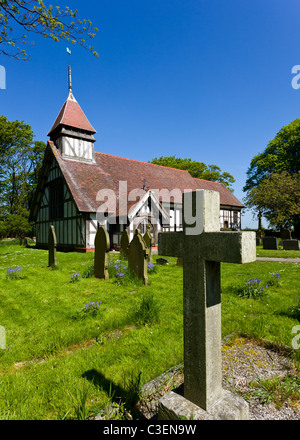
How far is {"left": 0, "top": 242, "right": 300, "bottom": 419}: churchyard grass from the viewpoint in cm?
223

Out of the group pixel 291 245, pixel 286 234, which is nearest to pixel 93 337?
pixel 291 245

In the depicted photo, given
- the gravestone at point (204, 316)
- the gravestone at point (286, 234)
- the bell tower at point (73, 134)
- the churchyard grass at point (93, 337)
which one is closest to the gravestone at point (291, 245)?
the gravestone at point (286, 234)

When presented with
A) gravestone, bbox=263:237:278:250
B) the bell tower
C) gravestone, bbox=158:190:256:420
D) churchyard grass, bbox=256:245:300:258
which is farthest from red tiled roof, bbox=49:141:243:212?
gravestone, bbox=158:190:256:420

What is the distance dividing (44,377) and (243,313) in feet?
11.1

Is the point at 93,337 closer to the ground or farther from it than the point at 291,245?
closer to the ground

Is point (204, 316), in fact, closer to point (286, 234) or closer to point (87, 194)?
point (87, 194)

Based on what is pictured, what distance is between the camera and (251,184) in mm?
40062

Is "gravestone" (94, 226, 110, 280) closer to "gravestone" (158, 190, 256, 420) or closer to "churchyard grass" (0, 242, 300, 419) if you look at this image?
"churchyard grass" (0, 242, 300, 419)

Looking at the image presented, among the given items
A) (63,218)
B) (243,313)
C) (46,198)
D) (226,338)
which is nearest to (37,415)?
(226,338)

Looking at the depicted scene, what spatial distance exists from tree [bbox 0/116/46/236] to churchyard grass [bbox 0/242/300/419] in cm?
2889

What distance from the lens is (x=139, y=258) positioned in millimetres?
7023

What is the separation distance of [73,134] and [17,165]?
2191cm

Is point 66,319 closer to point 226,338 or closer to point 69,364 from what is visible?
point 69,364

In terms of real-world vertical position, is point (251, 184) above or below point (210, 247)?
above
